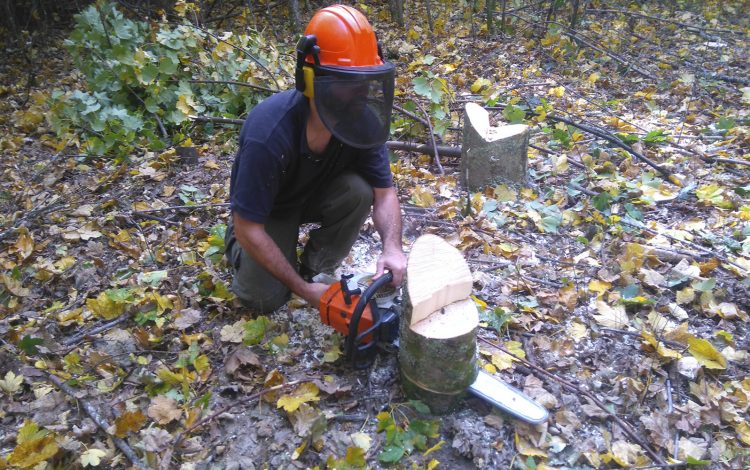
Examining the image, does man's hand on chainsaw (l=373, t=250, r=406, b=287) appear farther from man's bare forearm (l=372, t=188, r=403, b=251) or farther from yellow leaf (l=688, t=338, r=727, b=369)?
yellow leaf (l=688, t=338, r=727, b=369)

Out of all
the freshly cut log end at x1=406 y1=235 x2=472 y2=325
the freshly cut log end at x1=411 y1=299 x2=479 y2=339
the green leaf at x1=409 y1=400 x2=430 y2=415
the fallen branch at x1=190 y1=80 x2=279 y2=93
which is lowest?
the green leaf at x1=409 y1=400 x2=430 y2=415

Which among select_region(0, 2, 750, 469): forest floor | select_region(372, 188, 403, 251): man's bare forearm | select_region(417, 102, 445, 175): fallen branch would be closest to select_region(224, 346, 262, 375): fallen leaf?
select_region(0, 2, 750, 469): forest floor

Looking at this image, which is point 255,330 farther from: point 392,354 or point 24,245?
point 24,245

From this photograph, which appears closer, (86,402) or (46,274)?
(86,402)

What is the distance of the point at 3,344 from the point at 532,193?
323cm

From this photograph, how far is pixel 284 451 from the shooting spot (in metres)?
1.83

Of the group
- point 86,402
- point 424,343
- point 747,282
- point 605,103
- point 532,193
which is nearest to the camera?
point 424,343

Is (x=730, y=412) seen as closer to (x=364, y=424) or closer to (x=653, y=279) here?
(x=653, y=279)

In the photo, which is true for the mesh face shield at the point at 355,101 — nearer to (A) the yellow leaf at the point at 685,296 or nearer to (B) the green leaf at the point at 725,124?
(A) the yellow leaf at the point at 685,296

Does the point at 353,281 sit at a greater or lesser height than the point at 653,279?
greater

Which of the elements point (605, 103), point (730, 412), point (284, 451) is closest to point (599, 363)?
point (730, 412)

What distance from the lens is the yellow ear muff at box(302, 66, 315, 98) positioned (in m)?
1.82

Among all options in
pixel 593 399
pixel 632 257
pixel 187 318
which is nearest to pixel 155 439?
pixel 187 318

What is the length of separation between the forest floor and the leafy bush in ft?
0.83
